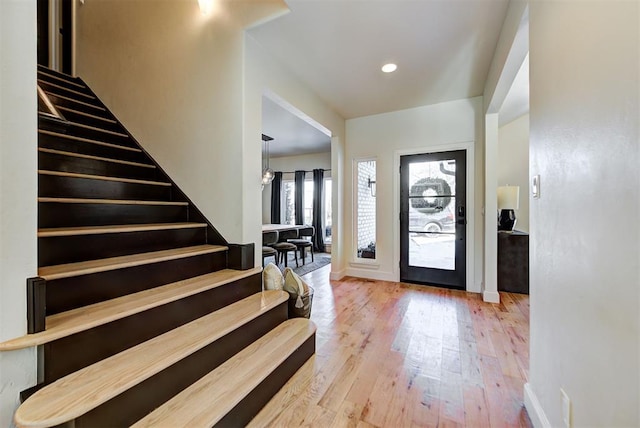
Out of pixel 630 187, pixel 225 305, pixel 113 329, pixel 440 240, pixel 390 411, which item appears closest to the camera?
pixel 630 187

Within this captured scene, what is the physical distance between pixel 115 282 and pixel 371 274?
340 cm

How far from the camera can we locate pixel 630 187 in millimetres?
699

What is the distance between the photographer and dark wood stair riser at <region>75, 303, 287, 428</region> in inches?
39.4

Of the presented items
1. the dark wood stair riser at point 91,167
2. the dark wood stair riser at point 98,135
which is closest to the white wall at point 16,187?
the dark wood stair riser at point 91,167

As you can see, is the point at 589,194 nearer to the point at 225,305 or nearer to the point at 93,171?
the point at 225,305

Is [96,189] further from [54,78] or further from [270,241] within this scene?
[270,241]

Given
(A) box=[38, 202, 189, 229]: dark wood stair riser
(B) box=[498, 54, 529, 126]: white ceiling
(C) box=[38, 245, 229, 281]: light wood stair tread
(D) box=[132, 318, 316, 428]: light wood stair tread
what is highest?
(B) box=[498, 54, 529, 126]: white ceiling

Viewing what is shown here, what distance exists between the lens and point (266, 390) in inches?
58.0

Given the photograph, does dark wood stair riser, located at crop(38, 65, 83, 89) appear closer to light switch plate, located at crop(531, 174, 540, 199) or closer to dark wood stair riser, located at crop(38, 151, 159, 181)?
dark wood stair riser, located at crop(38, 151, 159, 181)

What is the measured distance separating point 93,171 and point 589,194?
3.11 meters

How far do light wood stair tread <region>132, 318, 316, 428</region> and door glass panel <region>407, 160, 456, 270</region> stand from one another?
101 inches

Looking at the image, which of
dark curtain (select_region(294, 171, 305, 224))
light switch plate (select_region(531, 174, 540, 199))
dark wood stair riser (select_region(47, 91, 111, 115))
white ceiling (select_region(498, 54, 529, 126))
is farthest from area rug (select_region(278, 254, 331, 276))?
white ceiling (select_region(498, 54, 529, 126))

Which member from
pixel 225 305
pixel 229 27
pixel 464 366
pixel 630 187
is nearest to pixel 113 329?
pixel 225 305

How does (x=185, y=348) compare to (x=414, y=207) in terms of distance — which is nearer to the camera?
(x=185, y=348)
